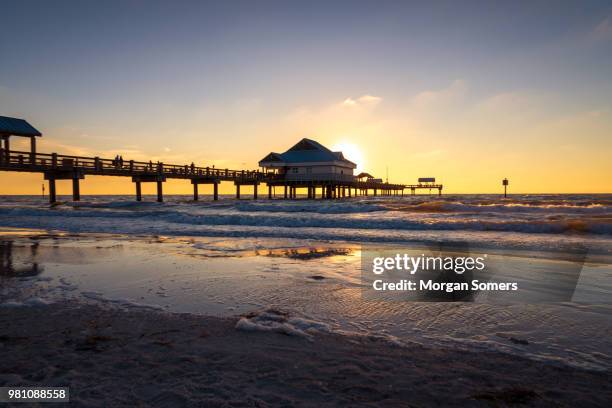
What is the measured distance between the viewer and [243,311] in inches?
167

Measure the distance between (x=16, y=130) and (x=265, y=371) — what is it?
33.6m

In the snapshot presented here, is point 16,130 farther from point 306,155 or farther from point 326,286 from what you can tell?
point 306,155

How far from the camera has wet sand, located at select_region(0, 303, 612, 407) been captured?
2295 mm

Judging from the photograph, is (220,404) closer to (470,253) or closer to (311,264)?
(311,264)

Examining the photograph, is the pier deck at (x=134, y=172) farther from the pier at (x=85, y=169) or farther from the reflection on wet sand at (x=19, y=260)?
the reflection on wet sand at (x=19, y=260)

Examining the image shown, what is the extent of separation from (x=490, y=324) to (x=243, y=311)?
2.81 metres

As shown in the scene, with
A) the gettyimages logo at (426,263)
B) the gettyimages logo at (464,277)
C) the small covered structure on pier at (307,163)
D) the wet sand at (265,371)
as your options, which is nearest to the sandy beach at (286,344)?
the wet sand at (265,371)

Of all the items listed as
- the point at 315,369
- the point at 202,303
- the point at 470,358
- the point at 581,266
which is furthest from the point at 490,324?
the point at 581,266

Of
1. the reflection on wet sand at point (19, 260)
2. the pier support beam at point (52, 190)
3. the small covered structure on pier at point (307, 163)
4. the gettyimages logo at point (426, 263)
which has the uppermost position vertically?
the small covered structure on pier at point (307, 163)

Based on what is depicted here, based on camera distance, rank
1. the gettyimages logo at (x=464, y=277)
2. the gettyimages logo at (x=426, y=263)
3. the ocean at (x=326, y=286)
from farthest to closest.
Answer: the gettyimages logo at (x=426, y=263) < the gettyimages logo at (x=464, y=277) < the ocean at (x=326, y=286)

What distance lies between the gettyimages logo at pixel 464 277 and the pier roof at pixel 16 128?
30558 mm

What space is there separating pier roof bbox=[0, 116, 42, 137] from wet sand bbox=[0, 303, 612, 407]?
101 feet

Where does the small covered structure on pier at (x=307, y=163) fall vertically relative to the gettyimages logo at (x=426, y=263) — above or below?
above

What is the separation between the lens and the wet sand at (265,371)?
229cm
